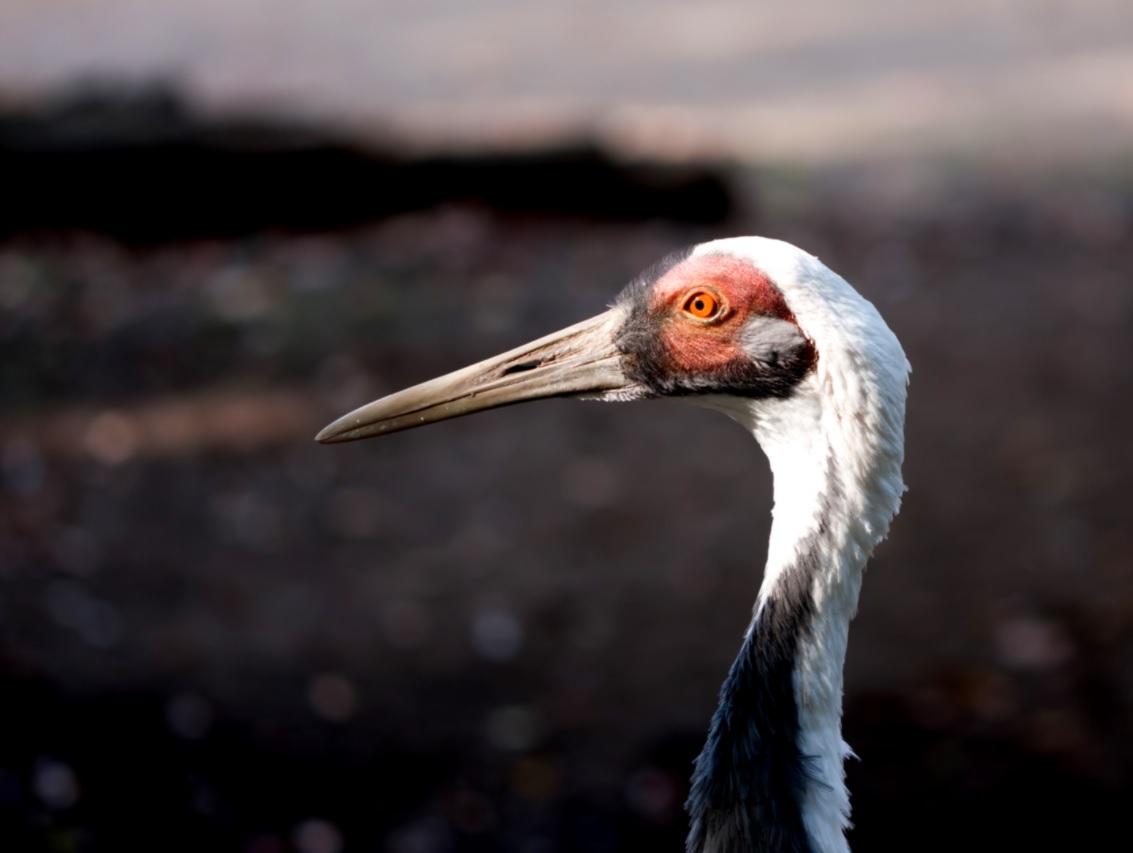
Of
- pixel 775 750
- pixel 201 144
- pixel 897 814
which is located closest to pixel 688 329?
pixel 775 750

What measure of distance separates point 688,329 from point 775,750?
2.70 ft

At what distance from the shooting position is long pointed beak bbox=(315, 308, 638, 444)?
9.61 ft

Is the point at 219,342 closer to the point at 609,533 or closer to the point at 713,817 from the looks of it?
the point at 609,533

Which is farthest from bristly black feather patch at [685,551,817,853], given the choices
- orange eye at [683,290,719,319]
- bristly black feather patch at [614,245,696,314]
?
bristly black feather patch at [614,245,696,314]

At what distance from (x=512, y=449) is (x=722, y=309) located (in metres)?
5.37

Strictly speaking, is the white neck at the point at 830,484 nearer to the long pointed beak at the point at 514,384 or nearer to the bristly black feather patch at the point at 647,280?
the bristly black feather patch at the point at 647,280

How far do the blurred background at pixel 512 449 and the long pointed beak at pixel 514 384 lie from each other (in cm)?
274

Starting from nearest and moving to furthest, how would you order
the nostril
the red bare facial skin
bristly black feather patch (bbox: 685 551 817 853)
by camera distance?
bristly black feather patch (bbox: 685 551 817 853) < the red bare facial skin < the nostril

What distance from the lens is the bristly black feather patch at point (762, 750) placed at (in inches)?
103

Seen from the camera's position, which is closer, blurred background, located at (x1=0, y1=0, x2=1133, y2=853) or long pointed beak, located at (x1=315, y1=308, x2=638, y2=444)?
long pointed beak, located at (x1=315, y1=308, x2=638, y2=444)

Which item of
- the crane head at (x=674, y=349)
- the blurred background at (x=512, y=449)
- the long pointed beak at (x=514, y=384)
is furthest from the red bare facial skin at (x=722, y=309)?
the blurred background at (x=512, y=449)

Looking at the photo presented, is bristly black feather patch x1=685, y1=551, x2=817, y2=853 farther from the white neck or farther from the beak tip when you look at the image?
the beak tip

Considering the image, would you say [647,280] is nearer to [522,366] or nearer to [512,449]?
[522,366]

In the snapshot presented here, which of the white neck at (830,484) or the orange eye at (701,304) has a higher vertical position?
the orange eye at (701,304)
